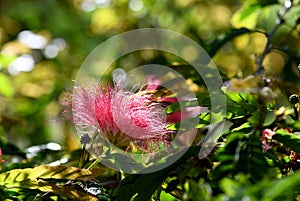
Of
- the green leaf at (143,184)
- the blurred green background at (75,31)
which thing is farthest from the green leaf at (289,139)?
the blurred green background at (75,31)

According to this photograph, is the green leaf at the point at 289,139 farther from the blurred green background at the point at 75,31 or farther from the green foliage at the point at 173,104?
the blurred green background at the point at 75,31

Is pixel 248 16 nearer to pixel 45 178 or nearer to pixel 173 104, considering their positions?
pixel 173 104

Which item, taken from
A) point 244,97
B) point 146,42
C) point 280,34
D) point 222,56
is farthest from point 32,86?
point 244,97

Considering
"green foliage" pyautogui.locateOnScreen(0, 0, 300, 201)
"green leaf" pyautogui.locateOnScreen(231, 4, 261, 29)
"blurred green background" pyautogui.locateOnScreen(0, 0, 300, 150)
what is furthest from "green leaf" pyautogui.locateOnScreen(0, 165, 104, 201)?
"blurred green background" pyautogui.locateOnScreen(0, 0, 300, 150)

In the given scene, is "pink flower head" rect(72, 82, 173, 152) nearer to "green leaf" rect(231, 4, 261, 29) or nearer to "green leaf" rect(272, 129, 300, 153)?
"green leaf" rect(272, 129, 300, 153)

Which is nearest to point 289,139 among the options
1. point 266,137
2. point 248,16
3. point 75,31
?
point 266,137

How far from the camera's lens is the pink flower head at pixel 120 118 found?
3.01 feet

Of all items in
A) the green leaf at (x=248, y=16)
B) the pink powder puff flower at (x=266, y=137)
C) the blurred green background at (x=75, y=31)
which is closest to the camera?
the pink powder puff flower at (x=266, y=137)

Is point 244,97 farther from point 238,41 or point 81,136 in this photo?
point 238,41

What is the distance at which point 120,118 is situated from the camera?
0.92m

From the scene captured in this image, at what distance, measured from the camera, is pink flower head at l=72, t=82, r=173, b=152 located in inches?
36.1

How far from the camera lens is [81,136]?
906 mm

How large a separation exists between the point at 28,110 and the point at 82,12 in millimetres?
710

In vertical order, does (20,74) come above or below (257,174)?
above
